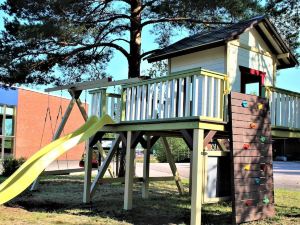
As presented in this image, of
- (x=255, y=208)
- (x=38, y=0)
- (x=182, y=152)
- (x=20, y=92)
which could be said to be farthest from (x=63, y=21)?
(x=182, y=152)

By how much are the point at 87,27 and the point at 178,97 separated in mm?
7834

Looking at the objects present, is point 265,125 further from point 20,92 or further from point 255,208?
point 20,92

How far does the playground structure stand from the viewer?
8797 mm

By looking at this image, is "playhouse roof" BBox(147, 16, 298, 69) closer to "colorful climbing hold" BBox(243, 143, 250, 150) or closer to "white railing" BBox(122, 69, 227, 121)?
"white railing" BBox(122, 69, 227, 121)

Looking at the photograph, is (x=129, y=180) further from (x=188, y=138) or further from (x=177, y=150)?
(x=177, y=150)

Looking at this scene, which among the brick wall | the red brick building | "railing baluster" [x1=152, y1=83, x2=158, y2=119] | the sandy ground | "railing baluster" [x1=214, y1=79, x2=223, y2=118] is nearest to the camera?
"railing baluster" [x1=214, y1=79, x2=223, y2=118]

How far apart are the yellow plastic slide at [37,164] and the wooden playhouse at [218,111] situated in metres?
0.90

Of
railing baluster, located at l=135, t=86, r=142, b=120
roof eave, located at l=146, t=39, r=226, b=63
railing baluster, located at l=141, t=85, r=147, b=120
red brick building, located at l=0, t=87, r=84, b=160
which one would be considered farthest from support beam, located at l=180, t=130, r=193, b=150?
red brick building, located at l=0, t=87, r=84, b=160

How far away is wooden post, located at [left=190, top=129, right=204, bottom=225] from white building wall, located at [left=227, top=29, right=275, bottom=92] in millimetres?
2603

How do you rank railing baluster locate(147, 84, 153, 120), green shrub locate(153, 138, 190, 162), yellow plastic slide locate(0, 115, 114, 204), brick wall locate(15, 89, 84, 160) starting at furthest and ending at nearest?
1. green shrub locate(153, 138, 190, 162)
2. brick wall locate(15, 89, 84, 160)
3. railing baluster locate(147, 84, 153, 120)
4. yellow plastic slide locate(0, 115, 114, 204)

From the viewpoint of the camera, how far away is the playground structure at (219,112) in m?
8.80

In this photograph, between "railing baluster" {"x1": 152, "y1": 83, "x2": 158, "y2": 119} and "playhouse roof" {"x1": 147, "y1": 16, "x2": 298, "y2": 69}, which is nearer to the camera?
"railing baluster" {"x1": 152, "y1": 83, "x2": 158, "y2": 119}

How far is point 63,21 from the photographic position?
14828 mm

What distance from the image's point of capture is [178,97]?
9680 mm
